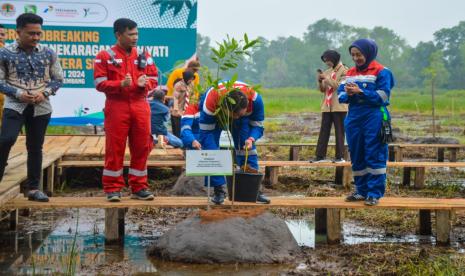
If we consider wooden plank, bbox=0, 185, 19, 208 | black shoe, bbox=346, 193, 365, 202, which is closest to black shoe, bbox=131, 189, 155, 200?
wooden plank, bbox=0, 185, 19, 208

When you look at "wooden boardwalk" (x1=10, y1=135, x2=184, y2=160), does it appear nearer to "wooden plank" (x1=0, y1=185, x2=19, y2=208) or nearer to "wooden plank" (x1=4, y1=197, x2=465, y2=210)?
"wooden plank" (x1=0, y1=185, x2=19, y2=208)

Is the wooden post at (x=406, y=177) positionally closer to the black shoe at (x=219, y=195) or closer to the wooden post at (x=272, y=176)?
the wooden post at (x=272, y=176)

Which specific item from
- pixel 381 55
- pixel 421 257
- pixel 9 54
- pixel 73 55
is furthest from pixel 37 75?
pixel 381 55

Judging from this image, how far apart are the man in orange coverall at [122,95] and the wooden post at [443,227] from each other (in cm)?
256

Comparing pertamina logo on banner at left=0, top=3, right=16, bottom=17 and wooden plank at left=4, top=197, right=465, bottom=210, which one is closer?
wooden plank at left=4, top=197, right=465, bottom=210

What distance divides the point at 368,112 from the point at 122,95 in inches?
85.9

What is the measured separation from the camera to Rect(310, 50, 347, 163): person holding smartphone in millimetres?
10477

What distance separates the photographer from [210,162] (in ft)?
21.1

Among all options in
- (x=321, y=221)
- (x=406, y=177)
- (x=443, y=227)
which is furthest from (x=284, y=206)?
(x=406, y=177)

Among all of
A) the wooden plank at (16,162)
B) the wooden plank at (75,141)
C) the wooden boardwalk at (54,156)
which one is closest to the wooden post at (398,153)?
the wooden boardwalk at (54,156)

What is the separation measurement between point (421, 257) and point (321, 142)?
4761 millimetres

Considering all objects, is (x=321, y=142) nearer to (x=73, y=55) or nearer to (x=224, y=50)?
(x=224, y=50)

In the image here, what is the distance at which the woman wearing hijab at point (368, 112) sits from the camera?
7078mm

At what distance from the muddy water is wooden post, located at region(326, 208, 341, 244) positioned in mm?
145
